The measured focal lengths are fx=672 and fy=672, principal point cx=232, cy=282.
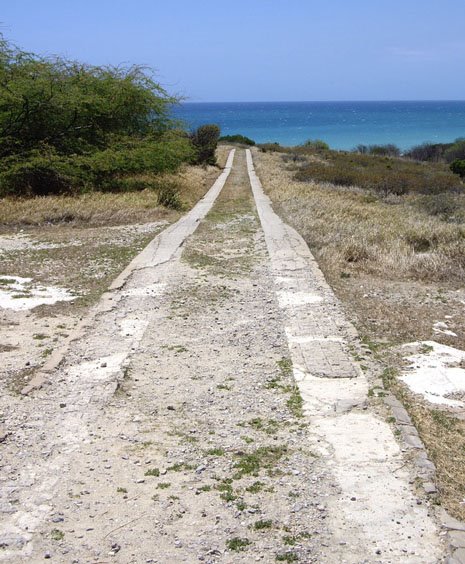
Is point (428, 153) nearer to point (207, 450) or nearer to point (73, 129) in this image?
point (73, 129)

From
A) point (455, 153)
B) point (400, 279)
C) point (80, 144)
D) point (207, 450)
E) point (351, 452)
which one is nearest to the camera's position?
point (351, 452)

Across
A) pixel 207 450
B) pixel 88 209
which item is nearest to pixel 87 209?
pixel 88 209

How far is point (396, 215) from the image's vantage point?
17.7m

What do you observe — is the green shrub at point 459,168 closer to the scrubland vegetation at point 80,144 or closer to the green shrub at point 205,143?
the green shrub at point 205,143

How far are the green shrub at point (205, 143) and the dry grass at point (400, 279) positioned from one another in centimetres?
1496

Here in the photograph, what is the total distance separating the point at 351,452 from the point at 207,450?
100 cm

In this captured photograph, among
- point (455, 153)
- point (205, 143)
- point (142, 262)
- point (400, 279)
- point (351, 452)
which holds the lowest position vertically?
point (455, 153)

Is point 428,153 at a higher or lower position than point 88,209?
lower

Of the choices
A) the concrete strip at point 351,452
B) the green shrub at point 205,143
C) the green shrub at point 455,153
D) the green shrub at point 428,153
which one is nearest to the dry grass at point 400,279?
the concrete strip at point 351,452

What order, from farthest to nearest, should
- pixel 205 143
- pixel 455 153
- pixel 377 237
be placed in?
pixel 455 153, pixel 205 143, pixel 377 237

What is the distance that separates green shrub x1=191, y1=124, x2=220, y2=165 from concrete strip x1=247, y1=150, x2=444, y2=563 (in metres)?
25.9

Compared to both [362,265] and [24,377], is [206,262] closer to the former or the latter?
[362,265]

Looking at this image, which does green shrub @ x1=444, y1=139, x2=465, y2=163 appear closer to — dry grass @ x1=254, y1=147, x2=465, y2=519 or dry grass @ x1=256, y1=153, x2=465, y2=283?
dry grass @ x1=256, y1=153, x2=465, y2=283

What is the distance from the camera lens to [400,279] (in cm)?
1026
